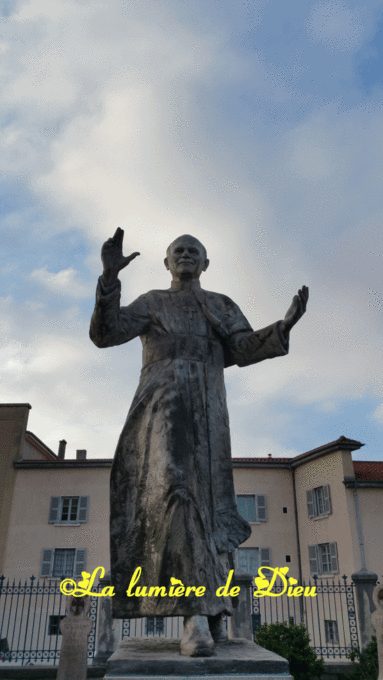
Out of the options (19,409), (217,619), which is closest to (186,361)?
(217,619)

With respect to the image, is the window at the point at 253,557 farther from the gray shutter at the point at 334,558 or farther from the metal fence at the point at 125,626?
the gray shutter at the point at 334,558

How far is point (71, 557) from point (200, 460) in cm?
2473

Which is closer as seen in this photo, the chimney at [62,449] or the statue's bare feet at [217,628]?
the statue's bare feet at [217,628]

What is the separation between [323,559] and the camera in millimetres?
25078

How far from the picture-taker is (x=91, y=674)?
13.7 metres

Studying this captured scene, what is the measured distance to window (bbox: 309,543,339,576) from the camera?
24078 millimetres

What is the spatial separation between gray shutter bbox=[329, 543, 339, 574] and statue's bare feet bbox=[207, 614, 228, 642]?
2276cm

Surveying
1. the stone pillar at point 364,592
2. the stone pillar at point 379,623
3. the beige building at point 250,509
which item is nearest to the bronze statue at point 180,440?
the stone pillar at point 379,623

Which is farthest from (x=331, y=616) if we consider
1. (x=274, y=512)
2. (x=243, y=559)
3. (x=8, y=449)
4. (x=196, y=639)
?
(x=196, y=639)

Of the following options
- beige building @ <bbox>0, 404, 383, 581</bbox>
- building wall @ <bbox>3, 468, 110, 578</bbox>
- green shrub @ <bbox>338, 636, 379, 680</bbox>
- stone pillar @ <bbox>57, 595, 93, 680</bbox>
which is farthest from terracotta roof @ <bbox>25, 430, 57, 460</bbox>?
green shrub @ <bbox>338, 636, 379, 680</bbox>

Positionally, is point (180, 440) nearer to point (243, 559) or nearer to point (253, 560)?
point (243, 559)

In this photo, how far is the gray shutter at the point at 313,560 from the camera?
25.1 meters

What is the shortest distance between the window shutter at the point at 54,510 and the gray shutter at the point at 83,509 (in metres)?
1.04

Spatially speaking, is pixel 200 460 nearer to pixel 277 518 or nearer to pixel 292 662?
pixel 292 662
